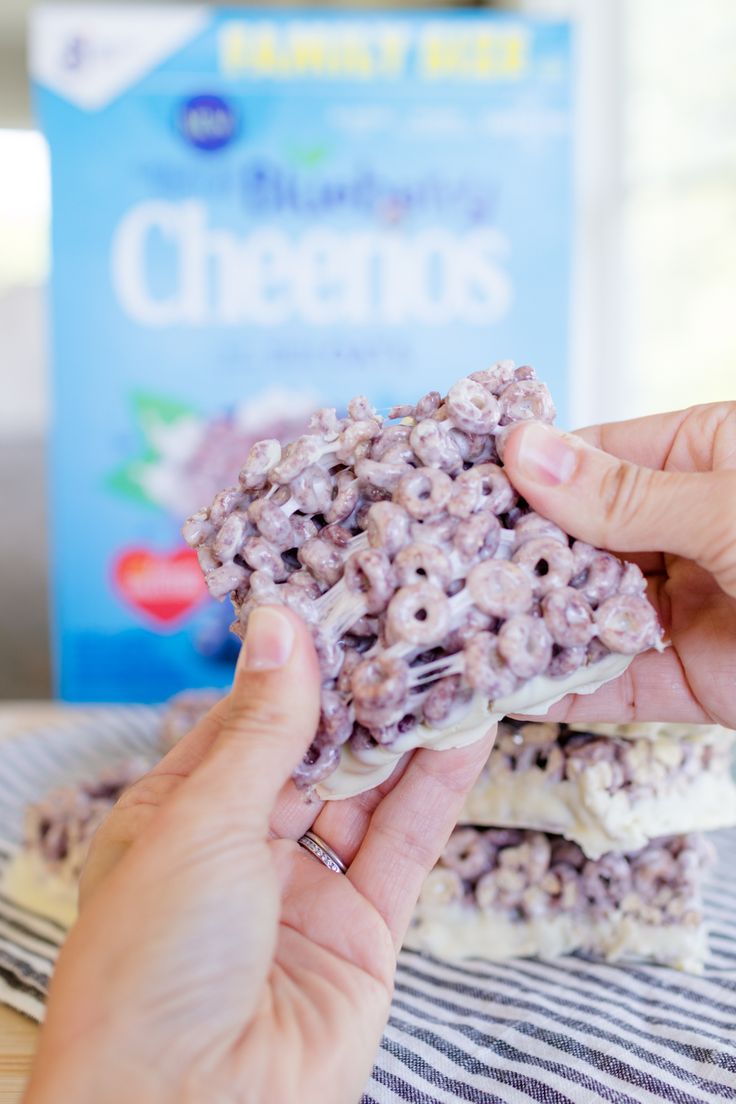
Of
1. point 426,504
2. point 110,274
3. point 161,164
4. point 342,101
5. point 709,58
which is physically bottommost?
point 426,504

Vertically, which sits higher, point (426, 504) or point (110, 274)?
point (110, 274)

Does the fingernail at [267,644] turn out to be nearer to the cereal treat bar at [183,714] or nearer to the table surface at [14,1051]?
the table surface at [14,1051]

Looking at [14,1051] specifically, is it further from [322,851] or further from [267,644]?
[267,644]

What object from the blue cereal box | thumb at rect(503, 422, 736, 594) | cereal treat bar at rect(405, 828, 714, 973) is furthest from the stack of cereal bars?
the blue cereal box

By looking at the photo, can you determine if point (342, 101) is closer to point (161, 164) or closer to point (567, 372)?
point (161, 164)

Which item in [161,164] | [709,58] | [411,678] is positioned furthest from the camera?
[709,58]

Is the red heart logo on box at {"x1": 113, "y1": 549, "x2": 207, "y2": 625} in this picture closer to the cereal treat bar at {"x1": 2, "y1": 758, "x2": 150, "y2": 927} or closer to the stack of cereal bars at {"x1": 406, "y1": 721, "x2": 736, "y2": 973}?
the cereal treat bar at {"x1": 2, "y1": 758, "x2": 150, "y2": 927}

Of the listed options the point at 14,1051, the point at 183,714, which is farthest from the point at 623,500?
the point at 183,714

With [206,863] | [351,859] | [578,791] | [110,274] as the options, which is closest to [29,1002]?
[351,859]
